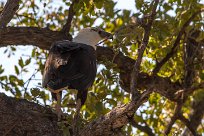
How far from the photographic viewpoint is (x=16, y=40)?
20.6 feet

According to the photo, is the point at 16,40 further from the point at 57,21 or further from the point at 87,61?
the point at 57,21

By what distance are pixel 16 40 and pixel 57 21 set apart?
192 cm

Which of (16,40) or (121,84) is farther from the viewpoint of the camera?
(121,84)

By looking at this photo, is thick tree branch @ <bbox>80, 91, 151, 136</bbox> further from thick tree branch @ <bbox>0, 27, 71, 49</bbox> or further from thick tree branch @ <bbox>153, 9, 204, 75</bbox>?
thick tree branch @ <bbox>153, 9, 204, 75</bbox>

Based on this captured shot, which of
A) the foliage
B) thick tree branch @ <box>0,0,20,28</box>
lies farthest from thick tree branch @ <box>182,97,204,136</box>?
thick tree branch @ <box>0,0,20,28</box>

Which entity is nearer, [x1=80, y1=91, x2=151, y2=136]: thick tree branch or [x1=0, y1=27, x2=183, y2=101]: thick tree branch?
[x1=80, y1=91, x2=151, y2=136]: thick tree branch

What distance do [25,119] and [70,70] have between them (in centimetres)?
65

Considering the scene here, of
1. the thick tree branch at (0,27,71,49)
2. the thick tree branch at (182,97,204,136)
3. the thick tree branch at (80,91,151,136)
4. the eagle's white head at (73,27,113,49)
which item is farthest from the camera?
the thick tree branch at (182,97,204,136)

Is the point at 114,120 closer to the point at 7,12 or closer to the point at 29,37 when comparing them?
the point at 7,12

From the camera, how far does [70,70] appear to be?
5.32 meters

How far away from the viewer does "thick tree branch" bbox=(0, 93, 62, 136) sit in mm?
5230

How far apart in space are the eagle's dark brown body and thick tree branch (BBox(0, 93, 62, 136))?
0.27 metres

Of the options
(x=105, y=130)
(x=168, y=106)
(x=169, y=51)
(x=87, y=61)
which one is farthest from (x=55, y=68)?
(x=168, y=106)

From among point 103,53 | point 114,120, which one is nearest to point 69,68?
point 114,120
